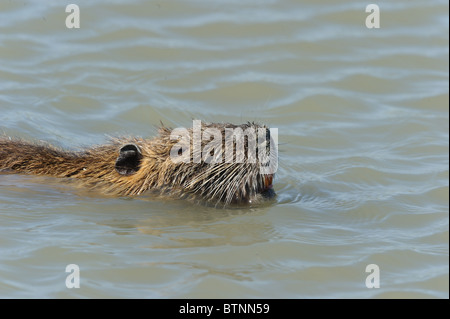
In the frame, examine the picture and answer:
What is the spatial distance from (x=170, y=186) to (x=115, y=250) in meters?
0.98

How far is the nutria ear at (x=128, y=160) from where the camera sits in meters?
6.70

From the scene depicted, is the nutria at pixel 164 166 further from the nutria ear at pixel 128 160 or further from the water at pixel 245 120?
the water at pixel 245 120

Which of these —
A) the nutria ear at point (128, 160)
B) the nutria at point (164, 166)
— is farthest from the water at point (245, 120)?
the nutria ear at point (128, 160)

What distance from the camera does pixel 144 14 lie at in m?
11.8

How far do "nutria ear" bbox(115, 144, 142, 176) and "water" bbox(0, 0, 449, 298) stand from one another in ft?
0.87

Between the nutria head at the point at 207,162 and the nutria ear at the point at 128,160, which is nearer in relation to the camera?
the nutria head at the point at 207,162

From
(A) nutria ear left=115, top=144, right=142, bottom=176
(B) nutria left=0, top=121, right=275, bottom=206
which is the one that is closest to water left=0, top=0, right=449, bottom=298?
(B) nutria left=0, top=121, right=275, bottom=206

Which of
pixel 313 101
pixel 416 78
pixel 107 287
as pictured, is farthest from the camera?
pixel 416 78

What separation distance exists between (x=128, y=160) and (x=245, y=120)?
2.89 metres

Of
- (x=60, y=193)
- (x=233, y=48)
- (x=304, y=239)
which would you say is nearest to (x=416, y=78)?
(x=233, y=48)

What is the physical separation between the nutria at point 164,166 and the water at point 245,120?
13cm

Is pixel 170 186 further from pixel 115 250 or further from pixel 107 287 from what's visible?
pixel 107 287

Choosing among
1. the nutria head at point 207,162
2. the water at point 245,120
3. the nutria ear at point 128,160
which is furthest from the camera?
the nutria ear at point 128,160

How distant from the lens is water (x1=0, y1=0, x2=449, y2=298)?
577cm
